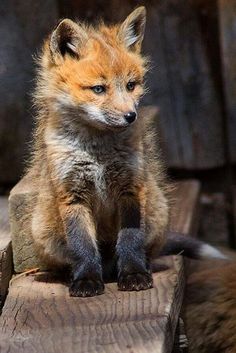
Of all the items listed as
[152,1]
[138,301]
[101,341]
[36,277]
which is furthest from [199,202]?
[101,341]

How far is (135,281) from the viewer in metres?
4.46

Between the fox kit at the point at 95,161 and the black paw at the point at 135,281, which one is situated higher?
the fox kit at the point at 95,161

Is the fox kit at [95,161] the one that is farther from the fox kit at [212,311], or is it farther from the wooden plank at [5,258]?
the fox kit at [212,311]

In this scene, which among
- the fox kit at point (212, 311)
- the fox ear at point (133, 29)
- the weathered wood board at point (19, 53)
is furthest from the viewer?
the weathered wood board at point (19, 53)

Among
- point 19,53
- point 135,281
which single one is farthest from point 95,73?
point 19,53

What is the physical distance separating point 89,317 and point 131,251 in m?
0.52

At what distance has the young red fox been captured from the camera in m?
4.45

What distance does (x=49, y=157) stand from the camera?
15.2 feet

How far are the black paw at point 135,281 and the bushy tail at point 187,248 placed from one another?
783 millimetres

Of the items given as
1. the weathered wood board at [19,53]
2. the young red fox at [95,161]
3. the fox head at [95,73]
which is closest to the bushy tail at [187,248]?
the young red fox at [95,161]

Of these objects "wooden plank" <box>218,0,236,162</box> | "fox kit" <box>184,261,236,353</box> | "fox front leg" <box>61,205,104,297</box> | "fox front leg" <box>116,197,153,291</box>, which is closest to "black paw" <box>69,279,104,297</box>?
"fox front leg" <box>61,205,104,297</box>

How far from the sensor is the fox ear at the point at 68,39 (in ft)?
14.9

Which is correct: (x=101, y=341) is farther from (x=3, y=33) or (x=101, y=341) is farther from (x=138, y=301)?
(x=3, y=33)

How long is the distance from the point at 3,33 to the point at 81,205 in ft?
7.68
